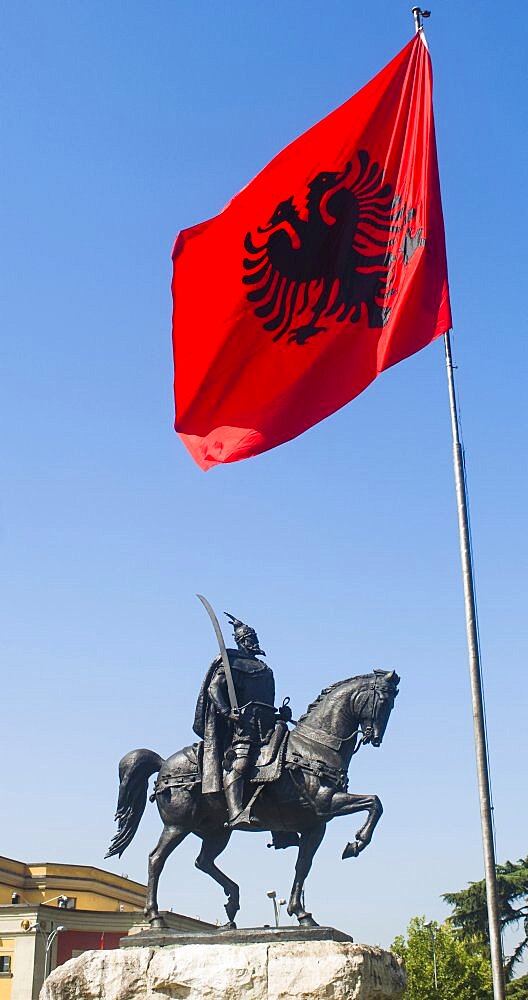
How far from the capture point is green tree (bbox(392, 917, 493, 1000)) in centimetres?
3975

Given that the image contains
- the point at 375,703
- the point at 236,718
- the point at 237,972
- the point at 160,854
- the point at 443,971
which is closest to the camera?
the point at 237,972

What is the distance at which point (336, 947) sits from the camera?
35.7 feet

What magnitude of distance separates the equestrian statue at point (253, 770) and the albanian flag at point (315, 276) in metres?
3.07

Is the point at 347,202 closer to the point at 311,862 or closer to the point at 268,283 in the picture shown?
the point at 268,283

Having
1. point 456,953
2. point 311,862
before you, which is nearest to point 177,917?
point 456,953

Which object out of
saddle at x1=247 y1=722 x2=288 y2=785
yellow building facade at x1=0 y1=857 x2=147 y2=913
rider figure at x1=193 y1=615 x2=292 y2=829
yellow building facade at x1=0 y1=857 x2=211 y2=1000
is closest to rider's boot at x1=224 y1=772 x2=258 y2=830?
rider figure at x1=193 y1=615 x2=292 y2=829

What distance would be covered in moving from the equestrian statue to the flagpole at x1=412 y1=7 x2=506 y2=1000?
313cm

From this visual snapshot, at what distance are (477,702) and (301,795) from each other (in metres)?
4.02

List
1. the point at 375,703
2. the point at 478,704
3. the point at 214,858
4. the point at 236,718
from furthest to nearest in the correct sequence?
the point at 214,858 < the point at 236,718 < the point at 375,703 < the point at 478,704

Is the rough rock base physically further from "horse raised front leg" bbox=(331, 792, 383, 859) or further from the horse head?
the horse head

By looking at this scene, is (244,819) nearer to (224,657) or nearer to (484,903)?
(224,657)

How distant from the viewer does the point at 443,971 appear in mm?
40469

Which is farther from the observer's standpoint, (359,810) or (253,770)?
(253,770)

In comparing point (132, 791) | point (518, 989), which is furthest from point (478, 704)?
point (518, 989)
